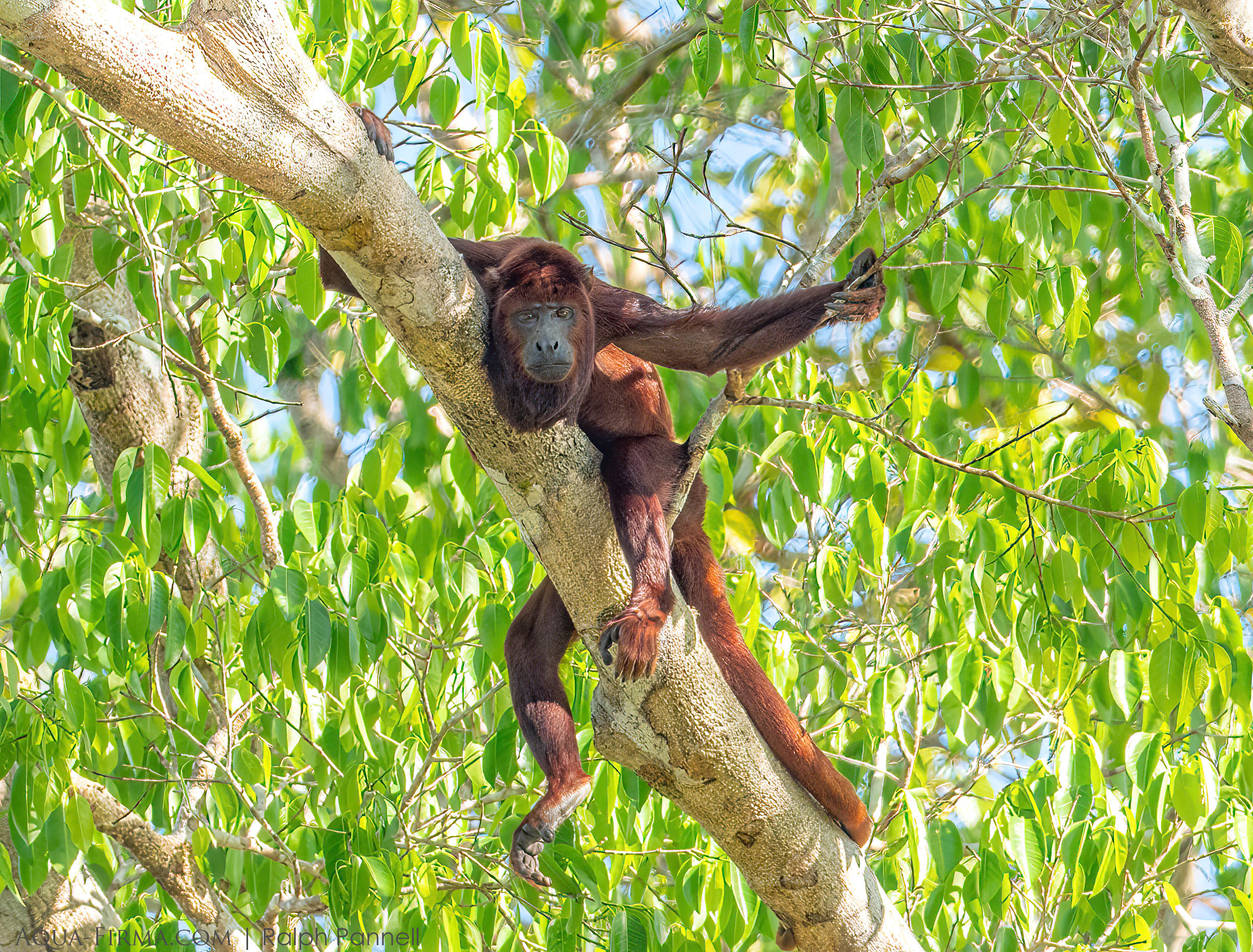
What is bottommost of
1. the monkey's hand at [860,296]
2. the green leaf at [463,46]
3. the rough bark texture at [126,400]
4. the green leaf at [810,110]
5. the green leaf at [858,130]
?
the monkey's hand at [860,296]

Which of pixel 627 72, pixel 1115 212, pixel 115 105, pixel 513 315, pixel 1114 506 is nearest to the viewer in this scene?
pixel 115 105

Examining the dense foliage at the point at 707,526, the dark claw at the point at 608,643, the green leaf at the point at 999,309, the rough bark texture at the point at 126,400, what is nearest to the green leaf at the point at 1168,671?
the dense foliage at the point at 707,526

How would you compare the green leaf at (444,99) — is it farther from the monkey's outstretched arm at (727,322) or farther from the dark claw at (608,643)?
the dark claw at (608,643)

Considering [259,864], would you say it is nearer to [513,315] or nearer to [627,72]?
[513,315]

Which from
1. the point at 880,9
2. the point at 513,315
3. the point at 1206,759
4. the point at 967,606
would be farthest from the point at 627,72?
the point at 1206,759

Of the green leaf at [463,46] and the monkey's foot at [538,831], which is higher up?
the green leaf at [463,46]

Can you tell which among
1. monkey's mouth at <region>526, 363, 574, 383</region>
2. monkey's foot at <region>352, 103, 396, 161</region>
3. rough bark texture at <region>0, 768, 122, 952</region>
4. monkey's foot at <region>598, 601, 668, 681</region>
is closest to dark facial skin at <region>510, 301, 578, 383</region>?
monkey's mouth at <region>526, 363, 574, 383</region>

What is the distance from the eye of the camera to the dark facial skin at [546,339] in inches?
104

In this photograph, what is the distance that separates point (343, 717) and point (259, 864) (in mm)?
739

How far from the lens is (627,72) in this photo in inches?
150

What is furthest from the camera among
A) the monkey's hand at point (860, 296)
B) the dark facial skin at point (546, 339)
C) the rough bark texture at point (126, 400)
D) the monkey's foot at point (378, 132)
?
the rough bark texture at point (126, 400)

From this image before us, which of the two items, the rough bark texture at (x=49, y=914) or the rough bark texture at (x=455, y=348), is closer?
the rough bark texture at (x=455, y=348)

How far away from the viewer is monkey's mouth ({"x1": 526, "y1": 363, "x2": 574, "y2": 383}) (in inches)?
103

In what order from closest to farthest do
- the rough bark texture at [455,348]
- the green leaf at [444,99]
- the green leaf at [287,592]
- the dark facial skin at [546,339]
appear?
1. the rough bark texture at [455,348]
2. the dark facial skin at [546,339]
3. the green leaf at [287,592]
4. the green leaf at [444,99]
